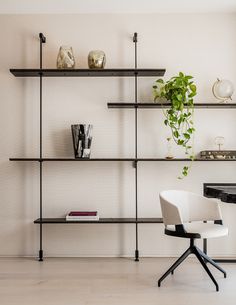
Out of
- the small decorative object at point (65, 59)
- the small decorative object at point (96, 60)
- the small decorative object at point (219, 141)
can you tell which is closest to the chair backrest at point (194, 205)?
the small decorative object at point (219, 141)

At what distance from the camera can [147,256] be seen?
4383mm

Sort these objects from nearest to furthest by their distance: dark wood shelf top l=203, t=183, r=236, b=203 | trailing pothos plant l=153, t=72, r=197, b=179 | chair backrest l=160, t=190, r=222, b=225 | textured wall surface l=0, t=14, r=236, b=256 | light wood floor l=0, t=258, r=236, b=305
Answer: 1. light wood floor l=0, t=258, r=236, b=305
2. dark wood shelf top l=203, t=183, r=236, b=203
3. chair backrest l=160, t=190, r=222, b=225
4. trailing pothos plant l=153, t=72, r=197, b=179
5. textured wall surface l=0, t=14, r=236, b=256

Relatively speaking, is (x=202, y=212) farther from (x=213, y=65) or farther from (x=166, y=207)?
(x=213, y=65)

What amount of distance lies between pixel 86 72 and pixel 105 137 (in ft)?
2.28

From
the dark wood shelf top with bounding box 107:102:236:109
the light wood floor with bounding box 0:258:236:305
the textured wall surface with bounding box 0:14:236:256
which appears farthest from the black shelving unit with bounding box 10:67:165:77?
the light wood floor with bounding box 0:258:236:305

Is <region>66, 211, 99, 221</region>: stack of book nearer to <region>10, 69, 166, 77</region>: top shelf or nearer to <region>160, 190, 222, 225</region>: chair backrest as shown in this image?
<region>160, 190, 222, 225</region>: chair backrest

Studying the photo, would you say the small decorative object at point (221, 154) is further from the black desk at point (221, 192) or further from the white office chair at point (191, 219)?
the white office chair at point (191, 219)

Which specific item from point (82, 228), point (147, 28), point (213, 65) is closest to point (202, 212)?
point (82, 228)

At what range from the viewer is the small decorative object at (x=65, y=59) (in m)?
4.18

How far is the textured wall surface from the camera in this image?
14.4 ft

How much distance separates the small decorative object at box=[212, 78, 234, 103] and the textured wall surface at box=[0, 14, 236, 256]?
0.16 m

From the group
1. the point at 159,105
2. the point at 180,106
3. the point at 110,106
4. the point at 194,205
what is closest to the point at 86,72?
the point at 110,106

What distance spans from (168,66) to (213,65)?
18.4 inches

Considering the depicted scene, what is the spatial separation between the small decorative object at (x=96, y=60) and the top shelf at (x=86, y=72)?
0.19 ft
